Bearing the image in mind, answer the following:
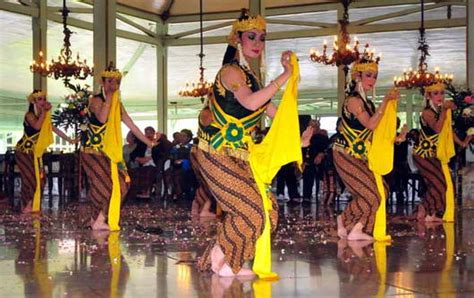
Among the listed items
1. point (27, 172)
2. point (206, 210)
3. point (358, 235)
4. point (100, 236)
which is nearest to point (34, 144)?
point (27, 172)

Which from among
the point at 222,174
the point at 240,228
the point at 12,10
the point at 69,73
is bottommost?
the point at 240,228

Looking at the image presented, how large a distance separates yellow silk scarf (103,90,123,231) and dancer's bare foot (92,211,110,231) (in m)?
0.08

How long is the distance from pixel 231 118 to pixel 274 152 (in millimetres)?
320

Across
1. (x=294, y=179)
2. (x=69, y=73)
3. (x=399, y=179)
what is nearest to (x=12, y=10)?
(x=69, y=73)

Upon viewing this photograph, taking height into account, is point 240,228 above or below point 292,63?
below

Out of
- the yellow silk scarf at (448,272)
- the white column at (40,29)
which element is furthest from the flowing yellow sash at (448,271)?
the white column at (40,29)

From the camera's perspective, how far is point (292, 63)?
4441 mm

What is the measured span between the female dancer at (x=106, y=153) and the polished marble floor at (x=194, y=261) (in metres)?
0.26

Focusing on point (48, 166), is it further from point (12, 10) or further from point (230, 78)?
point (230, 78)

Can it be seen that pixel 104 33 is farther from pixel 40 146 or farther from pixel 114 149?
pixel 114 149

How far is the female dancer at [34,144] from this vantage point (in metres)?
9.91

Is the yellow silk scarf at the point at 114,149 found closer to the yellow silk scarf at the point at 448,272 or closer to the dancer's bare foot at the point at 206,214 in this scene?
the dancer's bare foot at the point at 206,214

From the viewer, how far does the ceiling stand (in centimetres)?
1745

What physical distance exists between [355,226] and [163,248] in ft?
5.39
